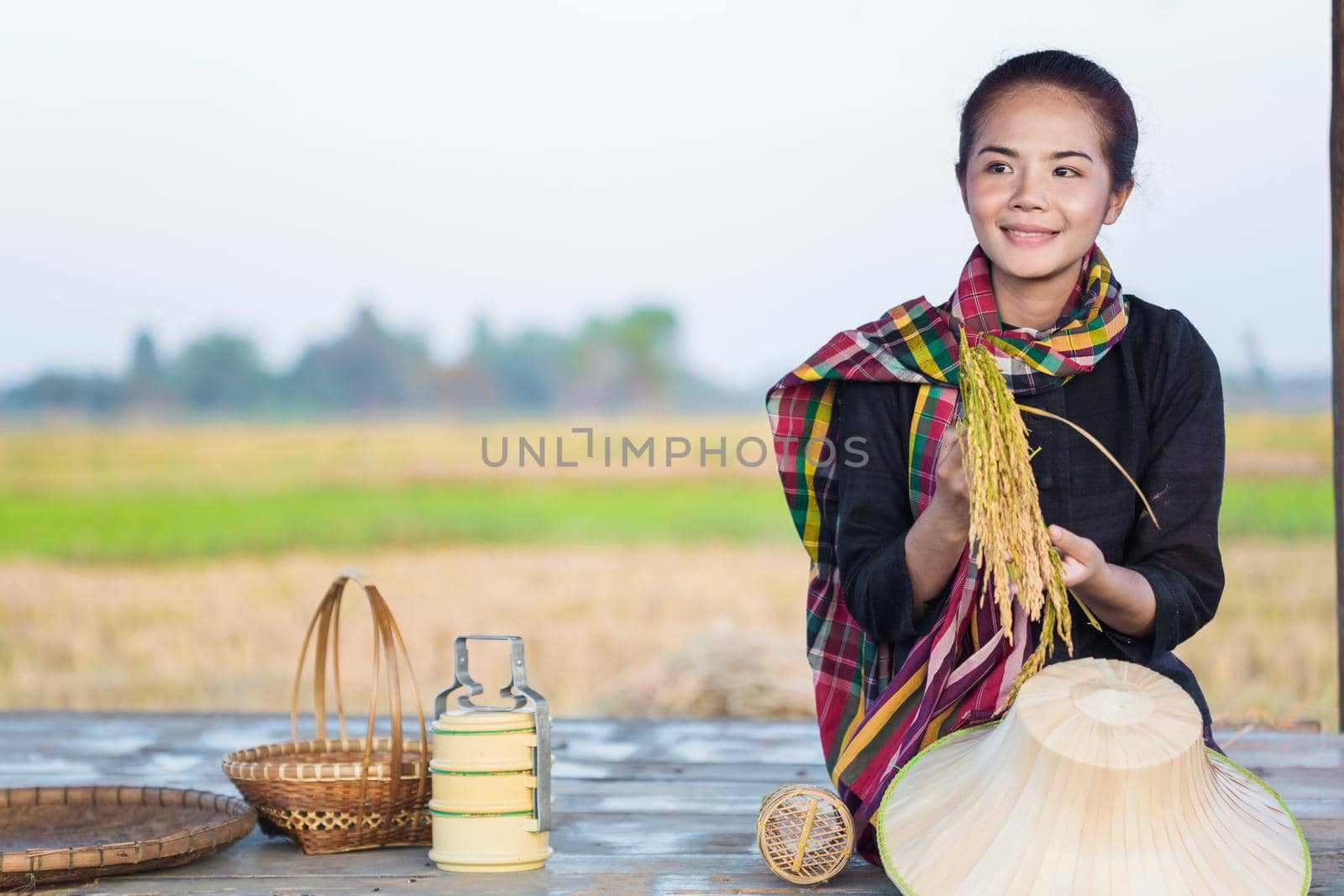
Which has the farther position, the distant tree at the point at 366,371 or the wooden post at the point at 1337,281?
the distant tree at the point at 366,371

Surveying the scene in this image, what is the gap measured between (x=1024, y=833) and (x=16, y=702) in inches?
258

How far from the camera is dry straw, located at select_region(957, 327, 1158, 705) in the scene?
7.02 ft

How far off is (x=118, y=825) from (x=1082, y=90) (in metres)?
2.19

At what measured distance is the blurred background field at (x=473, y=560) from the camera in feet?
24.4

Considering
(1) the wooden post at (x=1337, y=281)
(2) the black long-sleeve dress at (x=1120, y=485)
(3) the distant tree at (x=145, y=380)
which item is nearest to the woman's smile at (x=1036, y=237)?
(2) the black long-sleeve dress at (x=1120, y=485)

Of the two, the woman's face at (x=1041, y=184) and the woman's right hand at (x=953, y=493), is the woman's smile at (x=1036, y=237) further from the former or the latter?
the woman's right hand at (x=953, y=493)

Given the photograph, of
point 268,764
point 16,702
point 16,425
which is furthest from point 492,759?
point 16,425

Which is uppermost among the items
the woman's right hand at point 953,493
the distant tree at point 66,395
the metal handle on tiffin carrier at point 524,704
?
the distant tree at point 66,395

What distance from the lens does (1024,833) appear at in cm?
212

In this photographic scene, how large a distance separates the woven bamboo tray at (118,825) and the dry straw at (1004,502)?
136 cm

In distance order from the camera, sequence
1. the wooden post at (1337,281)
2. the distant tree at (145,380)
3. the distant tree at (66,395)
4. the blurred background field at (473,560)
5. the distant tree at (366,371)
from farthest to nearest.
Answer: the distant tree at (366,371) < the distant tree at (145,380) < the distant tree at (66,395) < the blurred background field at (473,560) < the wooden post at (1337,281)

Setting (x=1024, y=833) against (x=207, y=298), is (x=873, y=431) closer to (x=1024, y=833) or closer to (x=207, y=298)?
(x=1024, y=833)

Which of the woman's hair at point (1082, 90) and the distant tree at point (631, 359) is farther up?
the distant tree at point (631, 359)

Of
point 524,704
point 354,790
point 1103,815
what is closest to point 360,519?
point 354,790
